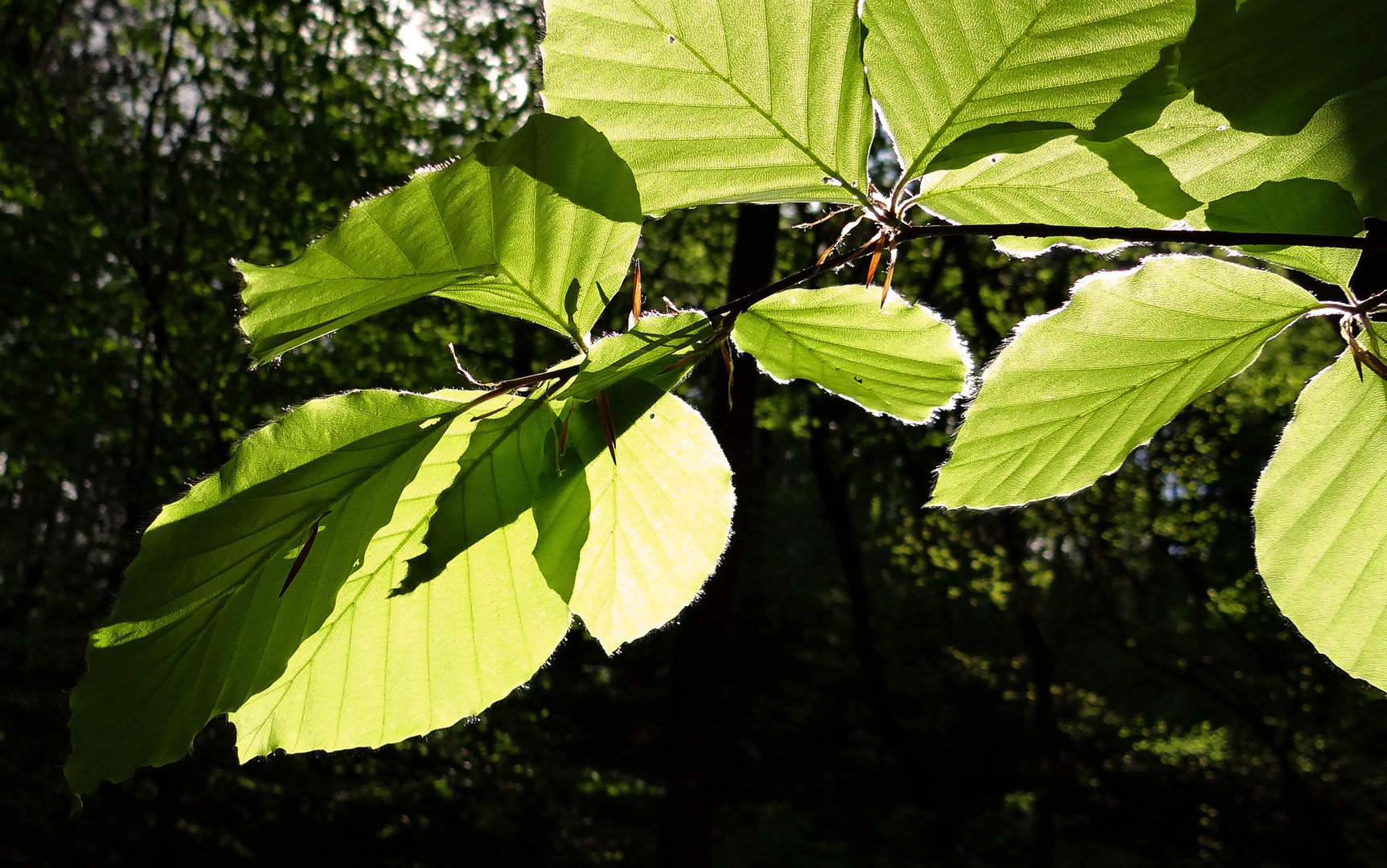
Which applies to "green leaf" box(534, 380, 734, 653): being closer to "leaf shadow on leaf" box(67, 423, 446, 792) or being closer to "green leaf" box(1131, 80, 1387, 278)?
"leaf shadow on leaf" box(67, 423, 446, 792)

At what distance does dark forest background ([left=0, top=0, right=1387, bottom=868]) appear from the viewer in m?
4.27

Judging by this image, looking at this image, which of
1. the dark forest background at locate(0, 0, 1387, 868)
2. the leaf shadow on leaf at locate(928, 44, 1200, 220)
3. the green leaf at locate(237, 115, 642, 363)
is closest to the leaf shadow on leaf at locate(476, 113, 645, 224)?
the green leaf at locate(237, 115, 642, 363)

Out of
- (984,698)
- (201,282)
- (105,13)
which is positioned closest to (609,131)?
(201,282)

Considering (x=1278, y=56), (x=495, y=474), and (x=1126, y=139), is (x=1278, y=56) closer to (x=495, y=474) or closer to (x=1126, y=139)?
(x=1126, y=139)

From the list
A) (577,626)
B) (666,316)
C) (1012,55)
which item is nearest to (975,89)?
(1012,55)

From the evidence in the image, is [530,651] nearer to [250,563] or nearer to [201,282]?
[250,563]

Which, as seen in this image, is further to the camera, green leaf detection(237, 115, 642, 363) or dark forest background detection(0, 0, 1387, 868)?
dark forest background detection(0, 0, 1387, 868)

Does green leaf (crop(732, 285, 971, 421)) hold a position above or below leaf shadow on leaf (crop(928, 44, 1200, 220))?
below

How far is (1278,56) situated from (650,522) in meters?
0.26

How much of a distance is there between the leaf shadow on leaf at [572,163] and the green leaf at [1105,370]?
18 cm

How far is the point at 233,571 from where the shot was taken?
0.98 ft

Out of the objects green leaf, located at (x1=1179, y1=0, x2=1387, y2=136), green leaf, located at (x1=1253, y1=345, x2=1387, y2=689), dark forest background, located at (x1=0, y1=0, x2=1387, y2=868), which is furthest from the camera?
dark forest background, located at (x1=0, y1=0, x2=1387, y2=868)

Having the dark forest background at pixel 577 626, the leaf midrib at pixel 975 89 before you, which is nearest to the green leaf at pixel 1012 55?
the leaf midrib at pixel 975 89

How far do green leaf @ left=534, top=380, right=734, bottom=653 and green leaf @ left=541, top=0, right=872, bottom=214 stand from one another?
0.30 feet
